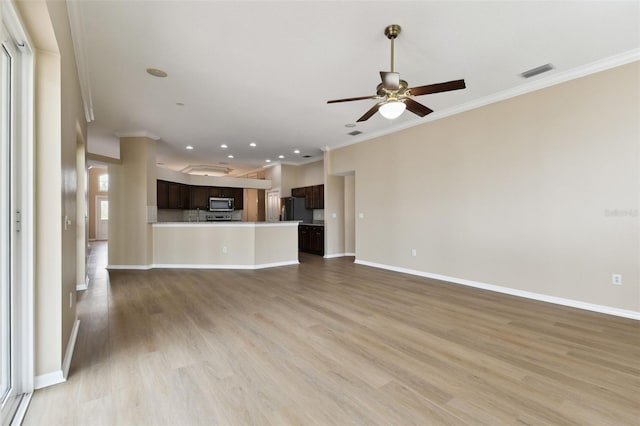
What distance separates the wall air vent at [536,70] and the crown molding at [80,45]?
4.77m

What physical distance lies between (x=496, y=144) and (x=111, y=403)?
5.24m

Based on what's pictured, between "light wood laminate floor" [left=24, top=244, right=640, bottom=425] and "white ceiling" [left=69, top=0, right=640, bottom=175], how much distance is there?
2909mm

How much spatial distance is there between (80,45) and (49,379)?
3027 mm

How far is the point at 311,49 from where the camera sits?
3086 millimetres

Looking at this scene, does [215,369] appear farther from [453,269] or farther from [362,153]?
[362,153]

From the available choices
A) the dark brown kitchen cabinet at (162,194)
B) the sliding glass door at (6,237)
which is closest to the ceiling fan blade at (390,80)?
the sliding glass door at (6,237)

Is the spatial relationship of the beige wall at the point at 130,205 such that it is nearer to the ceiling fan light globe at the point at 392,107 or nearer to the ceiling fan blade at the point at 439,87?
the ceiling fan light globe at the point at 392,107

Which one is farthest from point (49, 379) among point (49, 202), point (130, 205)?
point (130, 205)

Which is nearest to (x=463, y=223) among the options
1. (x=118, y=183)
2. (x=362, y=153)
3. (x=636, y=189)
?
(x=636, y=189)

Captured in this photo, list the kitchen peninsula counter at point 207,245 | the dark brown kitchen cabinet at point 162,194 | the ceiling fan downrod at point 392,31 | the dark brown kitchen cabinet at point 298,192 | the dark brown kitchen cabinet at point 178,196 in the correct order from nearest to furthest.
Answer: the ceiling fan downrod at point 392,31 < the kitchen peninsula counter at point 207,245 < the dark brown kitchen cabinet at point 162,194 < the dark brown kitchen cabinet at point 178,196 < the dark brown kitchen cabinet at point 298,192

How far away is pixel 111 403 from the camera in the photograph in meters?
1.79

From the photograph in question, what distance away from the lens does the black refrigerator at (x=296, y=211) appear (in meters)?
8.91

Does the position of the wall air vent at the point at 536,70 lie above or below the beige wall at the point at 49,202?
above

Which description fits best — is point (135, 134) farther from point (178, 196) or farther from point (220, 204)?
point (220, 204)
